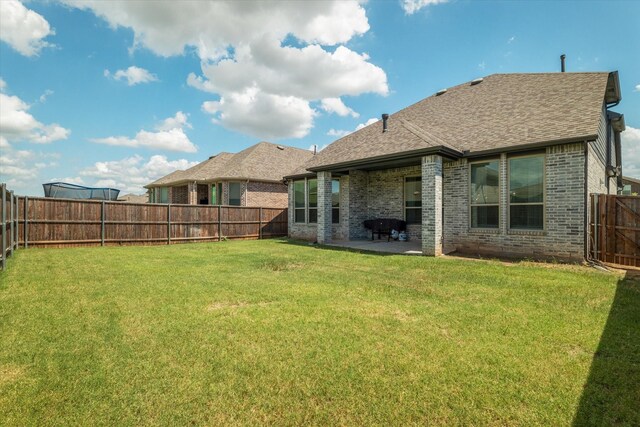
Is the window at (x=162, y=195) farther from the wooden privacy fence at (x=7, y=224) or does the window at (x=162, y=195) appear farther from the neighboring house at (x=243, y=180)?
the wooden privacy fence at (x=7, y=224)

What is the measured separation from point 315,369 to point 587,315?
4.07 meters

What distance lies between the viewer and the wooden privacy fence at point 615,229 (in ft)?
25.4

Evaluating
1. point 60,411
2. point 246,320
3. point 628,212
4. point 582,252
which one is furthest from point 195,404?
point 628,212

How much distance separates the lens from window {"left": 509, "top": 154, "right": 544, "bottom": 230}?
343 inches

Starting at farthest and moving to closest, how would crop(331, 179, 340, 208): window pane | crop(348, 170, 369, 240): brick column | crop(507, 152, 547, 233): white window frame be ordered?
crop(331, 179, 340, 208): window pane < crop(348, 170, 369, 240): brick column < crop(507, 152, 547, 233): white window frame

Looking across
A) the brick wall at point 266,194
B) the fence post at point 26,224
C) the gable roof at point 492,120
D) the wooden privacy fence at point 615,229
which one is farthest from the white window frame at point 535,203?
the fence post at point 26,224

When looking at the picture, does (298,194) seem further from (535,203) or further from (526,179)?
(535,203)

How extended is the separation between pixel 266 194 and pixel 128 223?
10.1 metres

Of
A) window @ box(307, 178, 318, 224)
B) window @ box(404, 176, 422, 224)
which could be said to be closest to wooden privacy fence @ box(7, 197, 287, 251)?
window @ box(307, 178, 318, 224)

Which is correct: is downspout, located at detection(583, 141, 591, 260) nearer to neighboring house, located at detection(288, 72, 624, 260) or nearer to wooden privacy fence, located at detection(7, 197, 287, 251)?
neighboring house, located at detection(288, 72, 624, 260)

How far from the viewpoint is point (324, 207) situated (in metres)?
13.8

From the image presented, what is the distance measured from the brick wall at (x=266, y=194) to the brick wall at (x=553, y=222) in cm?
1497

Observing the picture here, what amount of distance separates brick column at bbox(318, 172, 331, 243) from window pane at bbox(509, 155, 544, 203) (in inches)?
280

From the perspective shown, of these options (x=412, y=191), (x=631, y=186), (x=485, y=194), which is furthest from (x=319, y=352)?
(x=631, y=186)
